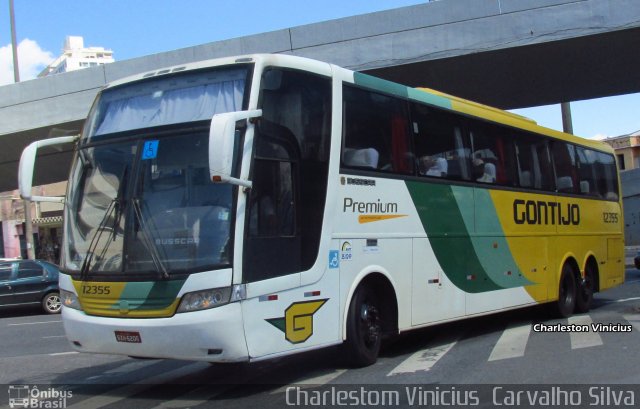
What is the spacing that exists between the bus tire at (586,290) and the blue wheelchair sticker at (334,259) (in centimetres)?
756

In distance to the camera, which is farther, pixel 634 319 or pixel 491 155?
pixel 634 319

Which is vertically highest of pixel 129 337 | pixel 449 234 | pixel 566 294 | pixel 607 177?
pixel 607 177

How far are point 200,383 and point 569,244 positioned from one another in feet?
27.6

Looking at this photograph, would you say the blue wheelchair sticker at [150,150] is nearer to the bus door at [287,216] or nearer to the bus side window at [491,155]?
the bus door at [287,216]

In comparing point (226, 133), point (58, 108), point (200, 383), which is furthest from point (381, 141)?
point (58, 108)

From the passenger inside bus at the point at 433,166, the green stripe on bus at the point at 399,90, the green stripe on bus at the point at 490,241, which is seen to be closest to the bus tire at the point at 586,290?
the green stripe on bus at the point at 490,241

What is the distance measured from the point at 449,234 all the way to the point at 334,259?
9.24 ft

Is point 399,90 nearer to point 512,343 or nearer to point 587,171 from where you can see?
point 512,343

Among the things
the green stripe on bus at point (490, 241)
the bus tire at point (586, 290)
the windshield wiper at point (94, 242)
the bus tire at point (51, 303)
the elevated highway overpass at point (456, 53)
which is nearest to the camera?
the windshield wiper at point (94, 242)

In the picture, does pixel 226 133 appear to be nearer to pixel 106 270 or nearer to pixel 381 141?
pixel 106 270

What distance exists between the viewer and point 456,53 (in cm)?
1728

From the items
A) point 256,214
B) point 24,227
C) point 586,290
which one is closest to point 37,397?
point 256,214

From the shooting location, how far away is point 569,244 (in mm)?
13211

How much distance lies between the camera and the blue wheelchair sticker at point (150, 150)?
22.6ft
